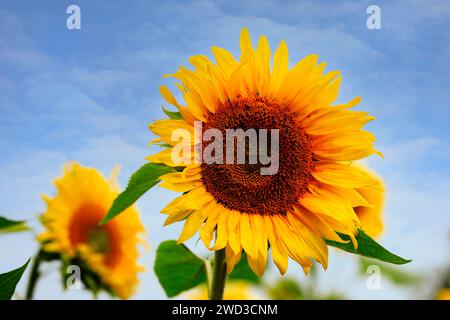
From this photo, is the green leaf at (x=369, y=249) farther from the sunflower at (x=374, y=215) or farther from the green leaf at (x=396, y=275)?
the sunflower at (x=374, y=215)

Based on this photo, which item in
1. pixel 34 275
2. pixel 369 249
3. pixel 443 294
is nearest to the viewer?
pixel 369 249

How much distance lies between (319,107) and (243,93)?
0.17 metres

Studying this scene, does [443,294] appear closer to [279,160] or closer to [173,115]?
[279,160]

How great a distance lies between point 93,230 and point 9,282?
1.68ft

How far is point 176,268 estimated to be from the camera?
146 cm

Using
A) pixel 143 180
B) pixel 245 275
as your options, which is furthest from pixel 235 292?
pixel 143 180

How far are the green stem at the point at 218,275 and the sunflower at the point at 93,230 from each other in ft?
Result: 1.61

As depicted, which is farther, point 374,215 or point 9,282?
point 374,215

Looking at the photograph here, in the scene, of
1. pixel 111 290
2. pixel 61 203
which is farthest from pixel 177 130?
pixel 111 290

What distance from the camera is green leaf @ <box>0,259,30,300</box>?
47.0 inches

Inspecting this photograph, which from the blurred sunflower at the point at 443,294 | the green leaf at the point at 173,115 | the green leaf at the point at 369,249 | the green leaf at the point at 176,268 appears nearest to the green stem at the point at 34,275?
the green leaf at the point at 176,268

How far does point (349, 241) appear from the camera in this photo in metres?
1.14

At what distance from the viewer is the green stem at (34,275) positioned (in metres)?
1.33
